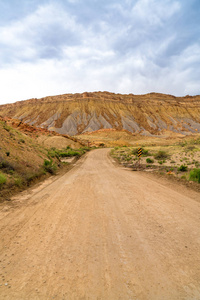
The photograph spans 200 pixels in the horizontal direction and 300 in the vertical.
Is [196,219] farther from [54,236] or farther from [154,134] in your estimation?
[154,134]

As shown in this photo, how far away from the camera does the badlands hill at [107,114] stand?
101 meters

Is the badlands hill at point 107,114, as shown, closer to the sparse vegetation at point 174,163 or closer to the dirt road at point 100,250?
the sparse vegetation at point 174,163

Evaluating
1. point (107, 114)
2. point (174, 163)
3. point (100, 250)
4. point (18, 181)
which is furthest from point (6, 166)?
point (107, 114)

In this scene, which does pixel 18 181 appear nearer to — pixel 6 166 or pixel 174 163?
pixel 6 166

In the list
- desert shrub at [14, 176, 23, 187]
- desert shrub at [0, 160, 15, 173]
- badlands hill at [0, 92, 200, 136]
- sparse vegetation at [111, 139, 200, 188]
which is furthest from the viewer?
badlands hill at [0, 92, 200, 136]

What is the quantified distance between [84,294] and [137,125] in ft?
344

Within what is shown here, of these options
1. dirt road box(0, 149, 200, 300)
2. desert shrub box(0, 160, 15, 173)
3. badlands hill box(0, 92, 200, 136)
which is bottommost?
dirt road box(0, 149, 200, 300)

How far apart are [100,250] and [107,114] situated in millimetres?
110001

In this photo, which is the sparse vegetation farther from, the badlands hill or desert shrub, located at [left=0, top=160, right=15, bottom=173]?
the badlands hill

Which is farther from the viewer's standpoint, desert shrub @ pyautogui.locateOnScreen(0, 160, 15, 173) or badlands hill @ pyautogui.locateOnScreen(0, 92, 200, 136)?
badlands hill @ pyautogui.locateOnScreen(0, 92, 200, 136)

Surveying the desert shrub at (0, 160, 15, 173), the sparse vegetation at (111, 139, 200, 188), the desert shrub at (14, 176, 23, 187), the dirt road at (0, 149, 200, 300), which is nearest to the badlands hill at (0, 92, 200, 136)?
the sparse vegetation at (111, 139, 200, 188)

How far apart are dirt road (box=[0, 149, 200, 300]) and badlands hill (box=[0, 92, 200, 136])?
298 ft

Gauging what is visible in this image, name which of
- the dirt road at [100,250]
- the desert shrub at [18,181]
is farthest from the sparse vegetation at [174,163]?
the desert shrub at [18,181]

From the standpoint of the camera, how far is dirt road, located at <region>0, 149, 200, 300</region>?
8.45ft
